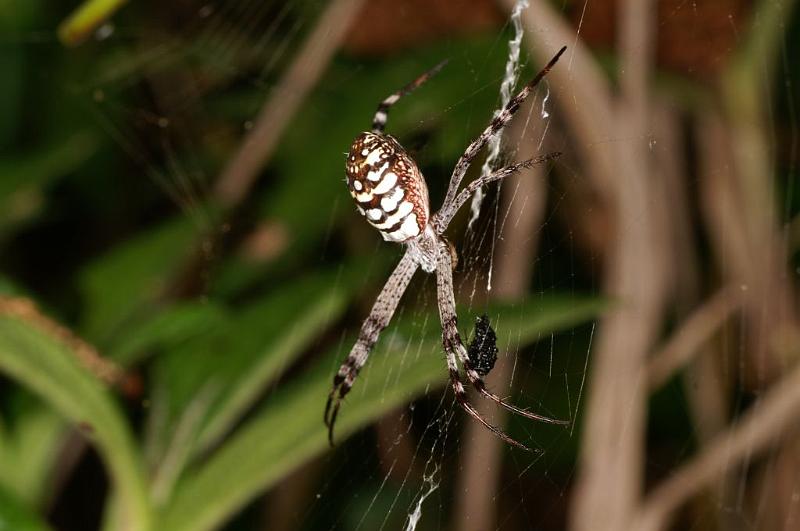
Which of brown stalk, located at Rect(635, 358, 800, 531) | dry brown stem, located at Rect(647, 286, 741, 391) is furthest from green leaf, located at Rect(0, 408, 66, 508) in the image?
dry brown stem, located at Rect(647, 286, 741, 391)

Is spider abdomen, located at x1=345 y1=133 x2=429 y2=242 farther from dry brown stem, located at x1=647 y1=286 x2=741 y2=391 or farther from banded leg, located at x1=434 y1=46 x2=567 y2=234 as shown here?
dry brown stem, located at x1=647 y1=286 x2=741 y2=391

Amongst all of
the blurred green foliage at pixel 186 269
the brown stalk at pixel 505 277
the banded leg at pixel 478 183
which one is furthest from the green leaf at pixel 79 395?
the brown stalk at pixel 505 277

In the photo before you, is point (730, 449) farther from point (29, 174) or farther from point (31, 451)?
point (29, 174)

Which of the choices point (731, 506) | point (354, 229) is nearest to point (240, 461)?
point (354, 229)

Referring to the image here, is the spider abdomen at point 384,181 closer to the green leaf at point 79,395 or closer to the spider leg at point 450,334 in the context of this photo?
the spider leg at point 450,334

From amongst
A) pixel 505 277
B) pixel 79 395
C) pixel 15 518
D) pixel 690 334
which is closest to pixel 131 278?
pixel 79 395
